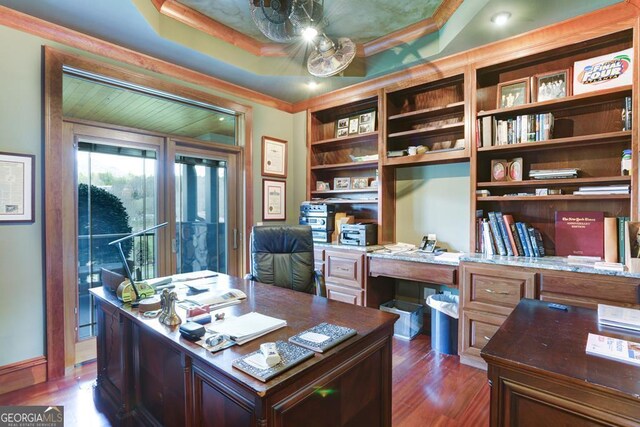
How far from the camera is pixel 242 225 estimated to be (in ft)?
12.2

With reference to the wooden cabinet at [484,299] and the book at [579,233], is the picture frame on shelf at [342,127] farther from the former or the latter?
the book at [579,233]

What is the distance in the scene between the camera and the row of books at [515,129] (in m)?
2.47

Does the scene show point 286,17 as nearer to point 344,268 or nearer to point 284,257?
point 284,257

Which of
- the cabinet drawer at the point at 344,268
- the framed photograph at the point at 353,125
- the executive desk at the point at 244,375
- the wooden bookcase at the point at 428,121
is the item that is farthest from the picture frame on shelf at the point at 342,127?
the executive desk at the point at 244,375

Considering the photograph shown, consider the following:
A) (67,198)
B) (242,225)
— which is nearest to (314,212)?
(242,225)

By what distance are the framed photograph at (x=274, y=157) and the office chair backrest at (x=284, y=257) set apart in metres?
1.38

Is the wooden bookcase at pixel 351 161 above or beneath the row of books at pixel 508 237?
above

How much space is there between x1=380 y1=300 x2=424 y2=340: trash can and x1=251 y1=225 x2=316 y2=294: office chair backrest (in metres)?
1.02

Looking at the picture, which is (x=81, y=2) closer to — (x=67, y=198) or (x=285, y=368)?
(x=67, y=198)

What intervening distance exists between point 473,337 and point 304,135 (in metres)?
2.92

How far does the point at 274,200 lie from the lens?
4.02 metres

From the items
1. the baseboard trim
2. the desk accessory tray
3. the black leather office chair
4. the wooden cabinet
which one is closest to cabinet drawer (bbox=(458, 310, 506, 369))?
the wooden cabinet

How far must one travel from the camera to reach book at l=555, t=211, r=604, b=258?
7.83 feet

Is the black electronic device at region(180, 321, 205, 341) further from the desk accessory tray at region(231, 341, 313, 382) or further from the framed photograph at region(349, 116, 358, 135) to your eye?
the framed photograph at region(349, 116, 358, 135)
